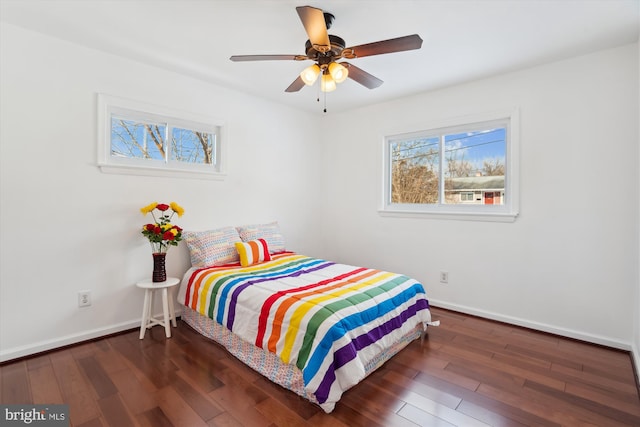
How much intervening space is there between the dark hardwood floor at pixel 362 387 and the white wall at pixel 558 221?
0.42m

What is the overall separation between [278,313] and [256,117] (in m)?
2.58

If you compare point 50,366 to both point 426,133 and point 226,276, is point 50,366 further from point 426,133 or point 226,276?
point 426,133

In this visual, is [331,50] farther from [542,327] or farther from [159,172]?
[542,327]

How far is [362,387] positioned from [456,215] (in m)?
2.12

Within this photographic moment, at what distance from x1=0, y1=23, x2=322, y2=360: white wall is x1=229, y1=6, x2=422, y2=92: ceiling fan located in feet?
4.52

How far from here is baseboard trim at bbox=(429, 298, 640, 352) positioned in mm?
2566

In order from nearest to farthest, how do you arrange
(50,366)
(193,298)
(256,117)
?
1. (50,366)
2. (193,298)
3. (256,117)

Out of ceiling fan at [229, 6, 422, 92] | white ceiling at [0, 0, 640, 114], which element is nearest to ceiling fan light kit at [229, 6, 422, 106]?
ceiling fan at [229, 6, 422, 92]

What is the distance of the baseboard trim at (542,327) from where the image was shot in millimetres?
2566

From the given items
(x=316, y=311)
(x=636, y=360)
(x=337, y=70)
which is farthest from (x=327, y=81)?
(x=636, y=360)

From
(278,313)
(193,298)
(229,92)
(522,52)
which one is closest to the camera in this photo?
(278,313)

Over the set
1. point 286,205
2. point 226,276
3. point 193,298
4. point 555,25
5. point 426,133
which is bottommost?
point 193,298

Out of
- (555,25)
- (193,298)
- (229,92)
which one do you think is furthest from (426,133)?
(193,298)

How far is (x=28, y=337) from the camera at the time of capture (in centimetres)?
239
